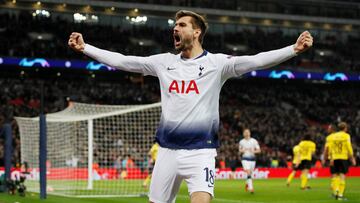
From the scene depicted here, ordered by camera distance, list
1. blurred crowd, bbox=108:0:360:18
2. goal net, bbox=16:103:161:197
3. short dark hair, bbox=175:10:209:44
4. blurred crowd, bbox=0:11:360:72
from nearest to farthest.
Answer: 1. short dark hair, bbox=175:10:209:44
2. goal net, bbox=16:103:161:197
3. blurred crowd, bbox=0:11:360:72
4. blurred crowd, bbox=108:0:360:18

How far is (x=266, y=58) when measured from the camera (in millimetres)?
6473

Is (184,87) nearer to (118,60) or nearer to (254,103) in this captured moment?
(118,60)

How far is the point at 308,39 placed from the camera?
625 cm

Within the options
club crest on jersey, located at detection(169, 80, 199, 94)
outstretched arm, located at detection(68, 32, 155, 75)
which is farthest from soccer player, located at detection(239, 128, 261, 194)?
club crest on jersey, located at detection(169, 80, 199, 94)

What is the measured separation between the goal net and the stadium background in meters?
11.3

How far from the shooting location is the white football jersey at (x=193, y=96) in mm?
6672

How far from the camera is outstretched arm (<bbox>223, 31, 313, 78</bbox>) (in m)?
6.27

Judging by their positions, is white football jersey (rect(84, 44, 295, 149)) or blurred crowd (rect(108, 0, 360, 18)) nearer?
white football jersey (rect(84, 44, 295, 149))

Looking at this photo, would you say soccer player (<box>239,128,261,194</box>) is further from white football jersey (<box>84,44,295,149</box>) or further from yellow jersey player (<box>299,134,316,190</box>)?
white football jersey (<box>84,44,295,149</box>)

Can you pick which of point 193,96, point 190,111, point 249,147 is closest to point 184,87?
point 193,96

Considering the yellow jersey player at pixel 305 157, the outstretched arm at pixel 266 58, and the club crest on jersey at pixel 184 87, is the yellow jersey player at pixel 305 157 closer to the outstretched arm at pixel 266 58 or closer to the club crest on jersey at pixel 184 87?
the outstretched arm at pixel 266 58

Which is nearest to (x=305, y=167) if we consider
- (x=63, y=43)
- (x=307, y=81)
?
(x=63, y=43)

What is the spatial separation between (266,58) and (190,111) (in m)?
0.86

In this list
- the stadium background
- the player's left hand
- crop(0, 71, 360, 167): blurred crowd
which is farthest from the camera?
the stadium background
